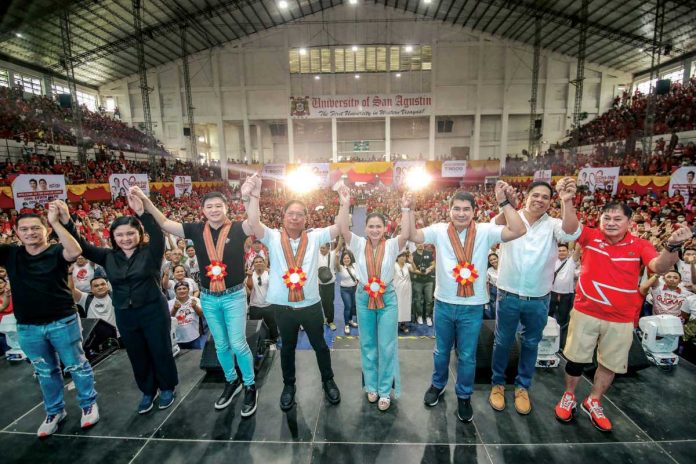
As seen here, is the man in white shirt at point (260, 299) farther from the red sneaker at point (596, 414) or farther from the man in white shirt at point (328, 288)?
the red sneaker at point (596, 414)

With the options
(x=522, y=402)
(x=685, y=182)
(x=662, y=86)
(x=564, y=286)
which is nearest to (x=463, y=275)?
(x=522, y=402)

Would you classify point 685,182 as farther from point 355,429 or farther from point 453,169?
point 355,429

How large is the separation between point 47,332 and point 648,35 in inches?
1100

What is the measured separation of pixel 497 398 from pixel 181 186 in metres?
13.5

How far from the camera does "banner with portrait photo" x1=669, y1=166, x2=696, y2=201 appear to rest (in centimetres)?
869

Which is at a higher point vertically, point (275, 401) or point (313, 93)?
point (313, 93)

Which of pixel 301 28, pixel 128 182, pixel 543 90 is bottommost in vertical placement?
pixel 128 182

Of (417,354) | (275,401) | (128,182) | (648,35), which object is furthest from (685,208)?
(648,35)

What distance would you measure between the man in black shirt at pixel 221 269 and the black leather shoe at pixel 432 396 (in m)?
1.55

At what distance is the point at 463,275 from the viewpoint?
8.53 ft

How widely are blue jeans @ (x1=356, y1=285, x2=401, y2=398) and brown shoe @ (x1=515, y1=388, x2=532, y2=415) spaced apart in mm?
1034

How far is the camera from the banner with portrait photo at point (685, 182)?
8.69 m

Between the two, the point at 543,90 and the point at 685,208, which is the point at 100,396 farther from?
the point at 543,90

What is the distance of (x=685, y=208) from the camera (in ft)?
27.4
